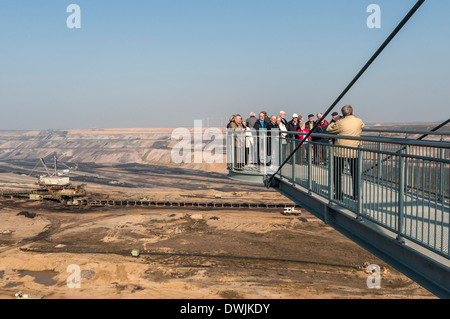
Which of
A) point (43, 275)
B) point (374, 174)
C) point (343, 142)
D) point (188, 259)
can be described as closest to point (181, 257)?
point (188, 259)

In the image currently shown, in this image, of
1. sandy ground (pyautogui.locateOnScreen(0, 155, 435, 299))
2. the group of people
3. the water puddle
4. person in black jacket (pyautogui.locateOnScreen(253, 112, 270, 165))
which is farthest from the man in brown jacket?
the water puddle

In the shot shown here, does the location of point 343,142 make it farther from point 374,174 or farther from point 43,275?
point 43,275

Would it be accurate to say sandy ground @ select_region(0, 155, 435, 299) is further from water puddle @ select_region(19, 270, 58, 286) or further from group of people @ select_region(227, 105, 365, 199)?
group of people @ select_region(227, 105, 365, 199)

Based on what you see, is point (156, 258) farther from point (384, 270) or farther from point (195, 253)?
point (384, 270)

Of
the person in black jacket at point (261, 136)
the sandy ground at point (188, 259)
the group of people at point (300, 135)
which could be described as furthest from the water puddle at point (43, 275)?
the person in black jacket at point (261, 136)

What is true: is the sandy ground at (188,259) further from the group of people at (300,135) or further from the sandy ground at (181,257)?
the group of people at (300,135)
